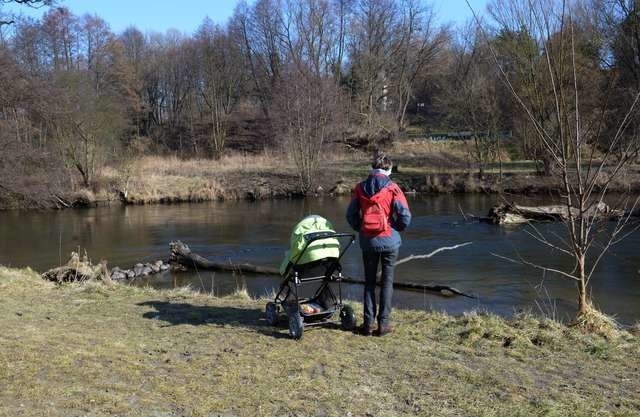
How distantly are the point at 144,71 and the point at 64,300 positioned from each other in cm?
5968

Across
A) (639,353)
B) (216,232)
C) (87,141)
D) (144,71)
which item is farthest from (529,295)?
(144,71)

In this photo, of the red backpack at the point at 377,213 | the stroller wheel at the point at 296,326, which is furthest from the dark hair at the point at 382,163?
the stroller wheel at the point at 296,326

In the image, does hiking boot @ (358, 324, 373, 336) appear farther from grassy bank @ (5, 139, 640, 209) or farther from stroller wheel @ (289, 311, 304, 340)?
grassy bank @ (5, 139, 640, 209)

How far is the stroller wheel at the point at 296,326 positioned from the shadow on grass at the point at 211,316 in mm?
182

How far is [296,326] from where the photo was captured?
6.60 metres

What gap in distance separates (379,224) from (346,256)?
431 inches

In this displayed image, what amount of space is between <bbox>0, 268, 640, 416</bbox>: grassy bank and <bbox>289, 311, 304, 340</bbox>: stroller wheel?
13 centimetres

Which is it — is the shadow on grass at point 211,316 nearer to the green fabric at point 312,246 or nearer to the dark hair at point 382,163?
the green fabric at point 312,246

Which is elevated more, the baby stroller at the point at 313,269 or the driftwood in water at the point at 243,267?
the baby stroller at the point at 313,269

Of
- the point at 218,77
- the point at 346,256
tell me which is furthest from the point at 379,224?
the point at 218,77

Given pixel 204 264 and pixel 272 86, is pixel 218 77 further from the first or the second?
pixel 204 264

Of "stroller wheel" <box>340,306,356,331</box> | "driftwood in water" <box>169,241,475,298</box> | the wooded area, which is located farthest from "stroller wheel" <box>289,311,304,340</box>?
the wooded area

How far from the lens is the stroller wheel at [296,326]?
6582mm

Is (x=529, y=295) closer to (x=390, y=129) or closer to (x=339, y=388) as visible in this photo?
(x=339, y=388)
